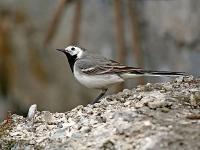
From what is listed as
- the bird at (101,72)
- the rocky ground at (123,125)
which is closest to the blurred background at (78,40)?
the bird at (101,72)

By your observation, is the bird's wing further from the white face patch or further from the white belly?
the white face patch

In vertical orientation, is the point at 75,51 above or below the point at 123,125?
above

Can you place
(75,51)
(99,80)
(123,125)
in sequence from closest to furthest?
(123,125), (99,80), (75,51)

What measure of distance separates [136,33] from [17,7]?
2.39 meters

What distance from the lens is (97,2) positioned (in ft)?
37.1

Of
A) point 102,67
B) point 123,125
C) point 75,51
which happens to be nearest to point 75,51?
point 75,51

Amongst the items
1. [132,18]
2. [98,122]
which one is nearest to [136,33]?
[132,18]

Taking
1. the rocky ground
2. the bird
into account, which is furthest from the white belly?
the rocky ground

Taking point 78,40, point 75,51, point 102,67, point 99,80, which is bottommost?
point 99,80

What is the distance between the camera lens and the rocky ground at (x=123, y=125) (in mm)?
4863

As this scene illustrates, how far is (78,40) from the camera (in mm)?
11148

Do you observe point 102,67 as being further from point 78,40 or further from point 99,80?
point 78,40

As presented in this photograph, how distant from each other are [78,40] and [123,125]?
614 centimetres

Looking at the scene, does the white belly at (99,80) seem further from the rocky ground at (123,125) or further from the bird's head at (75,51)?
the rocky ground at (123,125)
